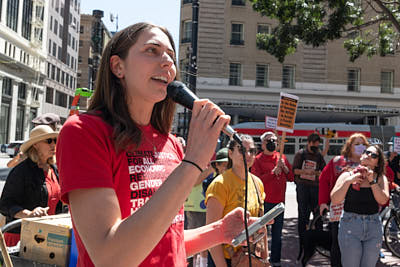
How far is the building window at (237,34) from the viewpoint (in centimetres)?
3309

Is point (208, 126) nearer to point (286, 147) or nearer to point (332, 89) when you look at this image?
point (286, 147)

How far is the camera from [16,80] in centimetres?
4253

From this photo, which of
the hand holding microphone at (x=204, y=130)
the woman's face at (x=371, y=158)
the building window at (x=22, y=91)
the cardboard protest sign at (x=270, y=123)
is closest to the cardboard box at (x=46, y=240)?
the hand holding microphone at (x=204, y=130)

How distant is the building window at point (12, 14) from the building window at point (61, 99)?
51.1ft

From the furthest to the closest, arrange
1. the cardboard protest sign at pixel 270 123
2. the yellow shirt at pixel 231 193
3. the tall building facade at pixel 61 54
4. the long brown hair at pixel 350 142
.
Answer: the tall building facade at pixel 61 54, the cardboard protest sign at pixel 270 123, the long brown hair at pixel 350 142, the yellow shirt at pixel 231 193

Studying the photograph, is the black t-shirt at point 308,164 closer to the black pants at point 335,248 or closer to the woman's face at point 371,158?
the black pants at point 335,248

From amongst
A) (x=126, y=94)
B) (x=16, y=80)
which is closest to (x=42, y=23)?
(x=16, y=80)

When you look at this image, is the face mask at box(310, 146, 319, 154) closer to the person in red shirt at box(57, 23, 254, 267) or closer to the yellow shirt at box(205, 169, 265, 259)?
the yellow shirt at box(205, 169, 265, 259)

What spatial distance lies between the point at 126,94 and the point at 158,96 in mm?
147

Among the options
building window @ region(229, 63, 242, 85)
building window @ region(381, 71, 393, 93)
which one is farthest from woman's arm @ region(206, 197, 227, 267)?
building window @ region(381, 71, 393, 93)

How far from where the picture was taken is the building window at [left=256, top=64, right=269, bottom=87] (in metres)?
33.5

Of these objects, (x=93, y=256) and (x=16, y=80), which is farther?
(x=16, y=80)

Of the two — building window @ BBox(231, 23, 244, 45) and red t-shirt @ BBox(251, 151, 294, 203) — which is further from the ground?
building window @ BBox(231, 23, 244, 45)

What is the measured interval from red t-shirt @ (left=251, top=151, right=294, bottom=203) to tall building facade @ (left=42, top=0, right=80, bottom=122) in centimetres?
4783
